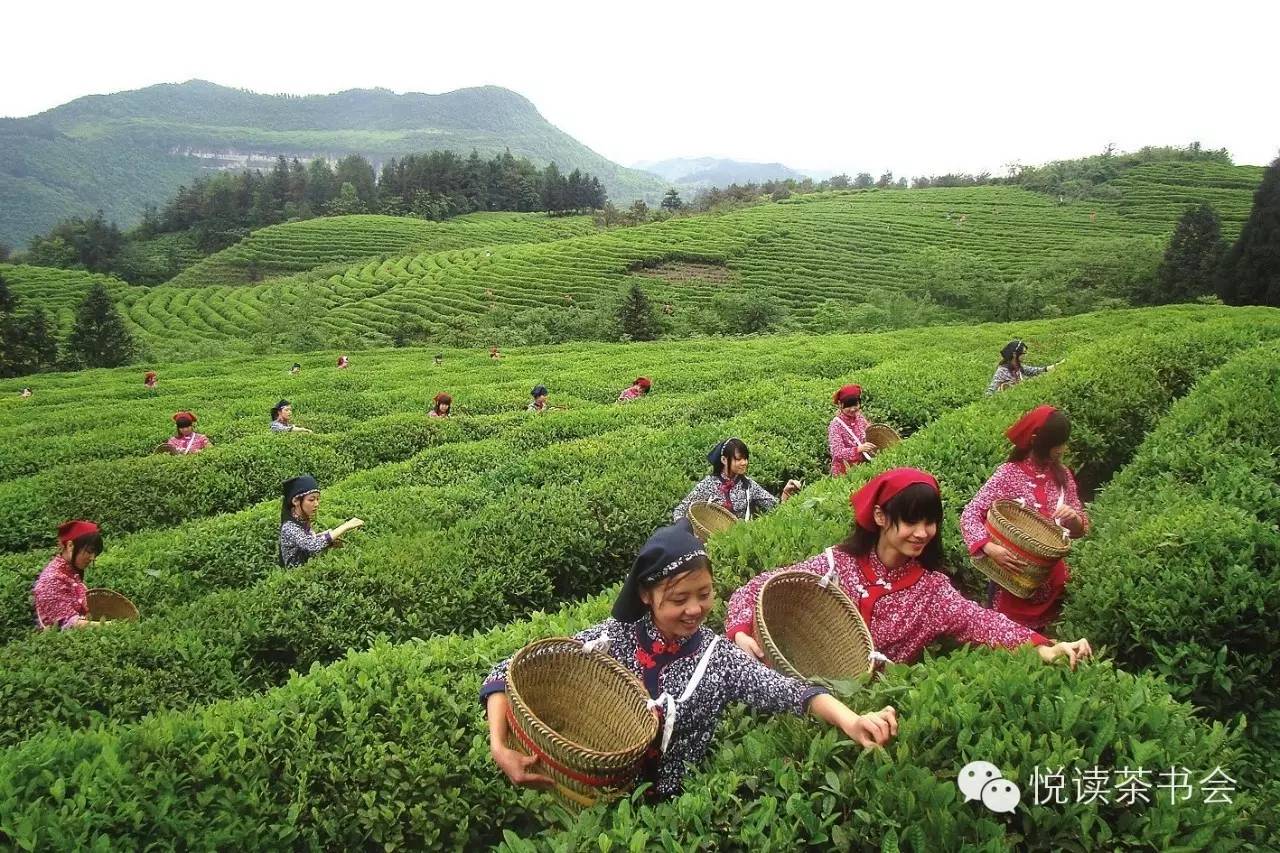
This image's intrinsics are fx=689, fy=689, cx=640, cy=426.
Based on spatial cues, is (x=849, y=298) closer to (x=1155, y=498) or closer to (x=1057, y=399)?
(x=1057, y=399)

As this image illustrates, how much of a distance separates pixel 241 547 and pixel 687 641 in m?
6.29

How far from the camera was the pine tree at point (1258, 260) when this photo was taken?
32.0 metres

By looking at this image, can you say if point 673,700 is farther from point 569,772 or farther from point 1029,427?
point 1029,427

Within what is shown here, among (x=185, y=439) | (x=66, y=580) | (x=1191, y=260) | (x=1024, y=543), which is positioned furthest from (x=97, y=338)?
(x=1191, y=260)

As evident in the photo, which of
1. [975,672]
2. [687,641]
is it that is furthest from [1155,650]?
[687,641]

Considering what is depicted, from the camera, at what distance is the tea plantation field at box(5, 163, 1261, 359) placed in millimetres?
50500

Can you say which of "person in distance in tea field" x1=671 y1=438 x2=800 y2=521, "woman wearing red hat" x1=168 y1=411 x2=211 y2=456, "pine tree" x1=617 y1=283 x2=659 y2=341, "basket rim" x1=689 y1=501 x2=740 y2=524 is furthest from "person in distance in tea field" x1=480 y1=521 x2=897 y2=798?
"pine tree" x1=617 y1=283 x2=659 y2=341

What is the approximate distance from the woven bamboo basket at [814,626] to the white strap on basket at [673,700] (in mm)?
330

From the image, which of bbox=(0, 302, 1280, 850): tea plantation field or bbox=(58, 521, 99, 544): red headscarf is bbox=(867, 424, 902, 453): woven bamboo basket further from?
bbox=(58, 521, 99, 544): red headscarf

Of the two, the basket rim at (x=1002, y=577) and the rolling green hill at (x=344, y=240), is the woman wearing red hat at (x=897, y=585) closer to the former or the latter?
the basket rim at (x=1002, y=577)

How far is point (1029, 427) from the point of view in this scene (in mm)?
4195

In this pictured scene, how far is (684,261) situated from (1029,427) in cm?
5964

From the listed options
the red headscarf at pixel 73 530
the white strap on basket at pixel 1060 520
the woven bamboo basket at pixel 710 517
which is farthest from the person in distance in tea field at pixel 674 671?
the red headscarf at pixel 73 530

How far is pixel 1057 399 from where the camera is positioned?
24.6 ft
